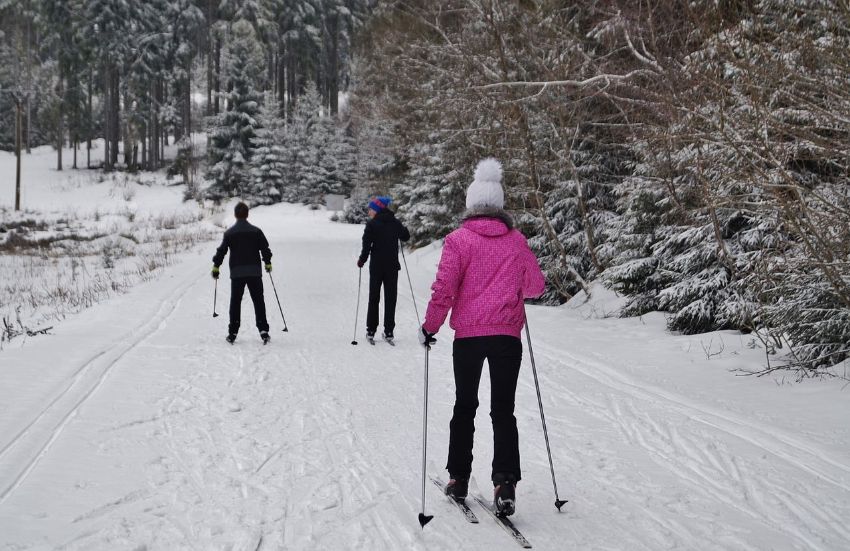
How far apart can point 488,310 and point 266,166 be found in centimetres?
4333

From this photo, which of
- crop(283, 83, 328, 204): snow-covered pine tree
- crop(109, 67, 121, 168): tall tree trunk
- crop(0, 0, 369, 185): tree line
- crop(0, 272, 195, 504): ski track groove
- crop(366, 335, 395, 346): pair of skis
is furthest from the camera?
crop(109, 67, 121, 168): tall tree trunk

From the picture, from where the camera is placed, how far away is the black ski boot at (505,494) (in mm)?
4004

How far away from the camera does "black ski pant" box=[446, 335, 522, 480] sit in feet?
13.5

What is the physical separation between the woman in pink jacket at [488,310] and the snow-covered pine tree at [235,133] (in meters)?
43.8

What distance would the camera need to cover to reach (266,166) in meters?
45.1

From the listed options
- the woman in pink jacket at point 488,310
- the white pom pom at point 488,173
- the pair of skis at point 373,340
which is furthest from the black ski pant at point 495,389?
the pair of skis at point 373,340

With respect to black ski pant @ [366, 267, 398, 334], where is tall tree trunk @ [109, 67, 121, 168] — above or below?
above

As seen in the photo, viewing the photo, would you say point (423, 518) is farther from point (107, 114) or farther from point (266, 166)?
point (107, 114)

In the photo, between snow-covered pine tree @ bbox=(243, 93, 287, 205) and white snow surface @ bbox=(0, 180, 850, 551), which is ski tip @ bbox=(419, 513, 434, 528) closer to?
white snow surface @ bbox=(0, 180, 850, 551)

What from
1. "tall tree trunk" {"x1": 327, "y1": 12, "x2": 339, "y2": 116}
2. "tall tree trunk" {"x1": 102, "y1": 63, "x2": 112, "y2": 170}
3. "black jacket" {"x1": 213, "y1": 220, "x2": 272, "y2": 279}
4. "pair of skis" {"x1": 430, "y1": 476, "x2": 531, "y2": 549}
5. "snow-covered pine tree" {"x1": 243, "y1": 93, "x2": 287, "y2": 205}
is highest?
"tall tree trunk" {"x1": 327, "y1": 12, "x2": 339, "y2": 116}

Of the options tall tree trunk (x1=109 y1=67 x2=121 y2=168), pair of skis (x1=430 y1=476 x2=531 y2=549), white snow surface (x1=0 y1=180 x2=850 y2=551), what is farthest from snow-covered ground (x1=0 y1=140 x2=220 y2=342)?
pair of skis (x1=430 y1=476 x2=531 y2=549)

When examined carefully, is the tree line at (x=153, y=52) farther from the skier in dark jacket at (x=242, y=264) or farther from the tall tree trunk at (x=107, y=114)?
the skier in dark jacket at (x=242, y=264)

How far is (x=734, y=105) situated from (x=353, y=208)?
108 feet

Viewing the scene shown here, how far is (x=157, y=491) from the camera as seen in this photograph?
173 inches
